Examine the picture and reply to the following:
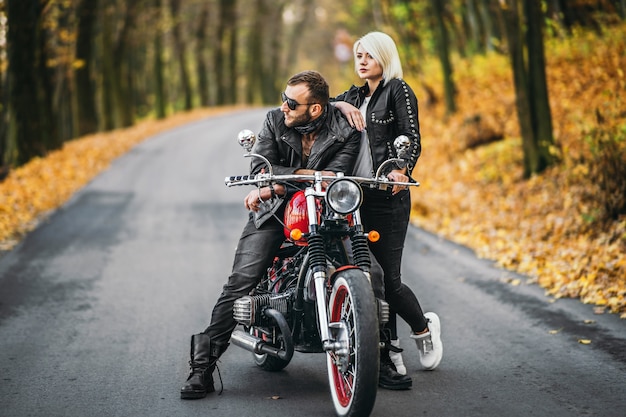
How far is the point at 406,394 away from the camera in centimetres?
533

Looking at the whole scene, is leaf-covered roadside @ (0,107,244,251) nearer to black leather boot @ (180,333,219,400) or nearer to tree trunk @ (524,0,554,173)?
black leather boot @ (180,333,219,400)

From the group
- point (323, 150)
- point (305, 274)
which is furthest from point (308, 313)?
point (323, 150)

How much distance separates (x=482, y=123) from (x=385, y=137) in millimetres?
14920

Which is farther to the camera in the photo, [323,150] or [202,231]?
[202,231]

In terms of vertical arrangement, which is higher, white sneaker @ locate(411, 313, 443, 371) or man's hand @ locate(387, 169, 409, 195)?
man's hand @ locate(387, 169, 409, 195)

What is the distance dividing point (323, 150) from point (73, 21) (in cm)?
2757

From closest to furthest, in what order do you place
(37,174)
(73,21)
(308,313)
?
(308,313) → (37,174) → (73,21)

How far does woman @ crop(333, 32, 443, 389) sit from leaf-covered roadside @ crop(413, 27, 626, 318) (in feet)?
9.35

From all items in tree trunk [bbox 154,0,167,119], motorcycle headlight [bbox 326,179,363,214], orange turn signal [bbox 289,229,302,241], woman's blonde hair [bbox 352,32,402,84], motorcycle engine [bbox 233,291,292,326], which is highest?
tree trunk [bbox 154,0,167,119]

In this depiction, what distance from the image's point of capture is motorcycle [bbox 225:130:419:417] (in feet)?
14.8

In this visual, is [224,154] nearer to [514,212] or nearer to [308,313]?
[514,212]

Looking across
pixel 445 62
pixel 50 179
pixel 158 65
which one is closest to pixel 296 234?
pixel 50 179

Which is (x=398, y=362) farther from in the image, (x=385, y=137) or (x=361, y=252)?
(x=385, y=137)

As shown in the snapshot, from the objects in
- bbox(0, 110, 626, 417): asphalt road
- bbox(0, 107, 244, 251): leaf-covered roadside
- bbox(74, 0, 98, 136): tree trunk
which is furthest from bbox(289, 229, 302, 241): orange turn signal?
bbox(74, 0, 98, 136): tree trunk
